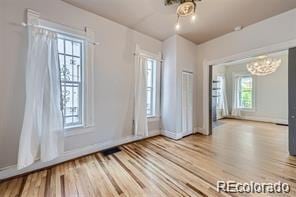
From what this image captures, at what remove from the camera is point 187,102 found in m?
4.45

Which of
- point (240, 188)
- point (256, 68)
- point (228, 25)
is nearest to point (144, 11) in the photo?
point (228, 25)

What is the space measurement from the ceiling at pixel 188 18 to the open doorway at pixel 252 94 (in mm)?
2149

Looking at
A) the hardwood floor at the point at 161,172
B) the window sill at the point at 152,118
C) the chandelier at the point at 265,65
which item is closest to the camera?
the hardwood floor at the point at 161,172

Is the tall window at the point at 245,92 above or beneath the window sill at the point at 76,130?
above

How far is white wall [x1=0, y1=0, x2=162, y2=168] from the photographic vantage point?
2.17m

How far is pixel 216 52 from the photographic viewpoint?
427 cm

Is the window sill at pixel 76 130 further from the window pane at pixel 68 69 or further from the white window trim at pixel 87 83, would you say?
the window pane at pixel 68 69

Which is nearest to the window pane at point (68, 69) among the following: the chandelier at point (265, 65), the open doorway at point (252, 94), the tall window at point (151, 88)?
the tall window at point (151, 88)

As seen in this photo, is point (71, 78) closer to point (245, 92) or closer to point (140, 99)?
point (140, 99)

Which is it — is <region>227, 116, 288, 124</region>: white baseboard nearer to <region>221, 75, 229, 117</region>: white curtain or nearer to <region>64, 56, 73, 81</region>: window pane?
<region>221, 75, 229, 117</region>: white curtain

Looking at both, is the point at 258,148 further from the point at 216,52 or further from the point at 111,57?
the point at 111,57

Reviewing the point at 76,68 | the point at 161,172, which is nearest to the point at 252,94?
the point at 161,172

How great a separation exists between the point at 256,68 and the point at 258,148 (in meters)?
3.61

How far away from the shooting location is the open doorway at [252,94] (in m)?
5.76
